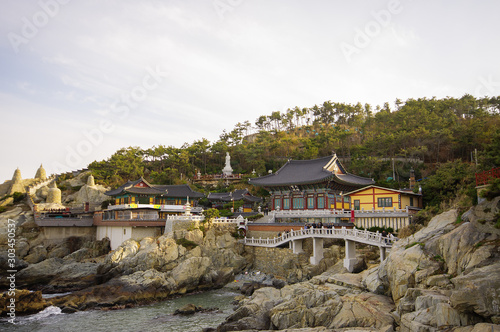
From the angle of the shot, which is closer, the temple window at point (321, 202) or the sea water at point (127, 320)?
the sea water at point (127, 320)

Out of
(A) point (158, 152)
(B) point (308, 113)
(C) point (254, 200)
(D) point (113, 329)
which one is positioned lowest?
(D) point (113, 329)

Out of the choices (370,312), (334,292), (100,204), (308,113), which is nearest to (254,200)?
(100,204)

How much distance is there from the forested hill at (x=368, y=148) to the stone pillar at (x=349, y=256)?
19.7m

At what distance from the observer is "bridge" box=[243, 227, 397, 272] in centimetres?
2811

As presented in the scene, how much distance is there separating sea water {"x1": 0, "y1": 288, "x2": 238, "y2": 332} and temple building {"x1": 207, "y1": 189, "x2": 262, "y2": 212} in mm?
25779

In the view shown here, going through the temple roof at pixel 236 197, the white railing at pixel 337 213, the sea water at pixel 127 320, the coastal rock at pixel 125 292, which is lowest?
the sea water at pixel 127 320

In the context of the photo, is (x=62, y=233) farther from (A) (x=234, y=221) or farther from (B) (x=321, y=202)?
(B) (x=321, y=202)

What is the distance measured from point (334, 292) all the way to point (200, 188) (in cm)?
4984

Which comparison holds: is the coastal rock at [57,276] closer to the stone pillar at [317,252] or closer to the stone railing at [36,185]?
the stone pillar at [317,252]

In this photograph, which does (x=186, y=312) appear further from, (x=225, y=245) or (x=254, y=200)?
(x=254, y=200)

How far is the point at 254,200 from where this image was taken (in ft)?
176

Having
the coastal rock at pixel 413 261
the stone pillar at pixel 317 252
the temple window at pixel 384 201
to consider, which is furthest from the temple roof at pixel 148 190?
the coastal rock at pixel 413 261

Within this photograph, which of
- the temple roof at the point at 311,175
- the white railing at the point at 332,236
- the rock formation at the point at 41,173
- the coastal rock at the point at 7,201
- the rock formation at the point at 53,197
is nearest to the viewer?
the white railing at the point at 332,236

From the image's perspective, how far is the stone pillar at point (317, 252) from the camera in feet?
107
